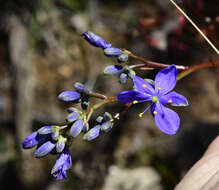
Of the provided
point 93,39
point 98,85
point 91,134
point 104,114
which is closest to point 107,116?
point 104,114

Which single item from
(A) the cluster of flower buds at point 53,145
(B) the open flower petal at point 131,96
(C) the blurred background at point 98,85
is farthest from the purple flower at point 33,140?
(C) the blurred background at point 98,85

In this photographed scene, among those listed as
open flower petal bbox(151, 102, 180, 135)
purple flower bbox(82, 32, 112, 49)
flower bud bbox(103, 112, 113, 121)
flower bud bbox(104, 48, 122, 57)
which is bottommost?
open flower petal bbox(151, 102, 180, 135)

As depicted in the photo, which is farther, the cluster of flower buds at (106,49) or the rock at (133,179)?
the rock at (133,179)

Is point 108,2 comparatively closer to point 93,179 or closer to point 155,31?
point 155,31

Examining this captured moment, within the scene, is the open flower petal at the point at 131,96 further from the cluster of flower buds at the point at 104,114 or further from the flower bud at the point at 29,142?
the flower bud at the point at 29,142

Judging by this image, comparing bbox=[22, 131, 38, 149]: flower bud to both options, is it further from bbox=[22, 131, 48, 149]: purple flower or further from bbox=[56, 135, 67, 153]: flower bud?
bbox=[56, 135, 67, 153]: flower bud

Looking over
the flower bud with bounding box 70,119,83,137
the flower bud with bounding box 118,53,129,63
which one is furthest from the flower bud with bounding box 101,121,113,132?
the flower bud with bounding box 118,53,129,63
